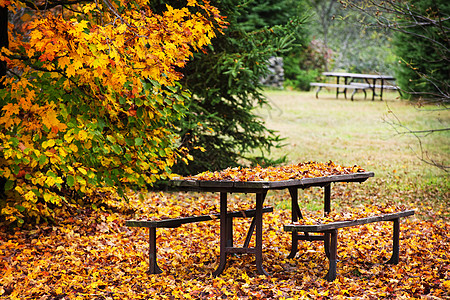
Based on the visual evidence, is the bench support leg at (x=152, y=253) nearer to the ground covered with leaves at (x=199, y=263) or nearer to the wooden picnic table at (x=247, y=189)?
the ground covered with leaves at (x=199, y=263)

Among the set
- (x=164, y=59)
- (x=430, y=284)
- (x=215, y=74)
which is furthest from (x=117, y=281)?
(x=215, y=74)

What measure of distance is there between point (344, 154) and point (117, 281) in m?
8.39

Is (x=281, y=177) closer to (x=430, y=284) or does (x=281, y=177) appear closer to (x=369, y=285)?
(x=369, y=285)

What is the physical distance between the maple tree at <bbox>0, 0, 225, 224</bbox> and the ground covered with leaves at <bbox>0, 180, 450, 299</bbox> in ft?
1.75

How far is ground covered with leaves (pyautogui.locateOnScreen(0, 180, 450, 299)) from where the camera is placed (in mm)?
4363

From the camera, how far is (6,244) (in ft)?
18.1

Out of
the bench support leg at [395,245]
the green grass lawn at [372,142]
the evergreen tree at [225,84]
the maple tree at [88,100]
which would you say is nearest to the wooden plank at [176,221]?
the maple tree at [88,100]

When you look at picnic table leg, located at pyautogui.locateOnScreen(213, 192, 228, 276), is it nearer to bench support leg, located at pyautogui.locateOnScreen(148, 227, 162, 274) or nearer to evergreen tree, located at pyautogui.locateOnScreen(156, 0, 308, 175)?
bench support leg, located at pyautogui.locateOnScreen(148, 227, 162, 274)

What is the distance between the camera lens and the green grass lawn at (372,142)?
30.0 ft

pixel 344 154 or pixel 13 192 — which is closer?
pixel 13 192

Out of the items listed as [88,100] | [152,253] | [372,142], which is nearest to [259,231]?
[152,253]

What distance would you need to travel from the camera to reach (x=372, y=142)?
1393 cm

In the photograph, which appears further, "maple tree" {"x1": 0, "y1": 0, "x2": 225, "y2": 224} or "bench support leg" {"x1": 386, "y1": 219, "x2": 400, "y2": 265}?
"bench support leg" {"x1": 386, "y1": 219, "x2": 400, "y2": 265}

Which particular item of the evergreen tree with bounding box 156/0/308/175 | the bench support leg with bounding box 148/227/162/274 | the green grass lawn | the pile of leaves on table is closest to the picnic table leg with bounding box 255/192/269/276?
the pile of leaves on table
